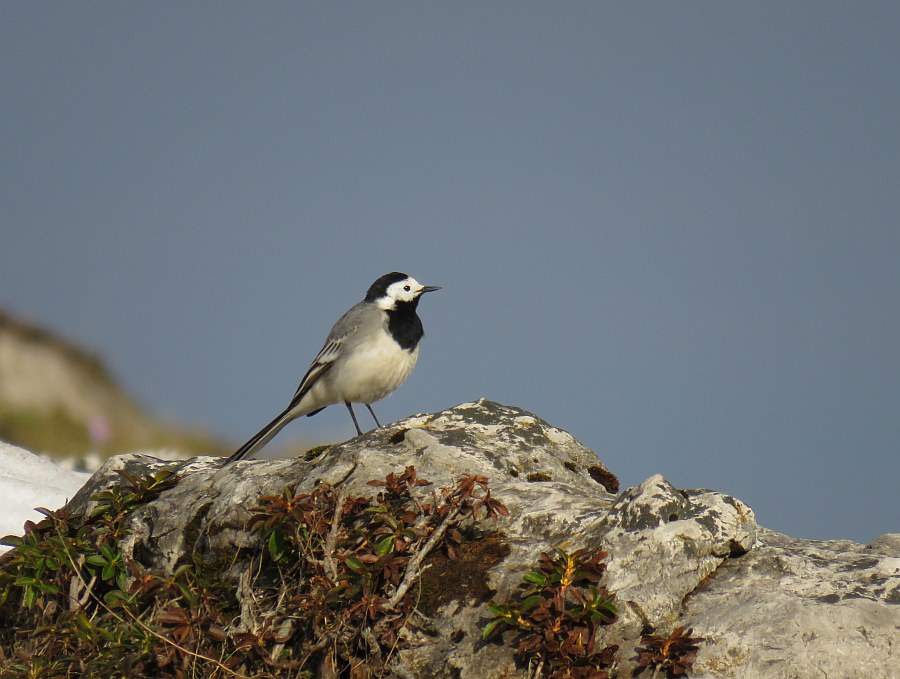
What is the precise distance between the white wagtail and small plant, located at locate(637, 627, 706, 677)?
6.34 meters

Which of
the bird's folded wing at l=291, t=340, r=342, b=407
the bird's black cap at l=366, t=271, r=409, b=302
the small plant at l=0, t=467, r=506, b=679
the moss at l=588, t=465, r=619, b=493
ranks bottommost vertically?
the small plant at l=0, t=467, r=506, b=679

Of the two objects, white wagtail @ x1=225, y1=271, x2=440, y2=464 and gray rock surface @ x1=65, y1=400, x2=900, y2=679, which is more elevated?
white wagtail @ x1=225, y1=271, x2=440, y2=464

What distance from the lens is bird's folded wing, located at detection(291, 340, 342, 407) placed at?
11375 millimetres

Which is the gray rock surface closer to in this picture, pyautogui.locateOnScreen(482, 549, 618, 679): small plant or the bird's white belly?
pyautogui.locateOnScreen(482, 549, 618, 679): small plant

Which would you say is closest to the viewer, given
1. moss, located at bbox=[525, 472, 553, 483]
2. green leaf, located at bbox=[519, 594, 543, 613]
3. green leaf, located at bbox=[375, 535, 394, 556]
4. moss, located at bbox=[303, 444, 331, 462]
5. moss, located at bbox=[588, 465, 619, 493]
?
green leaf, located at bbox=[519, 594, 543, 613]

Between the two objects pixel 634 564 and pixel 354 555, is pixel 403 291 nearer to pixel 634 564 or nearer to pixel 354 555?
pixel 354 555

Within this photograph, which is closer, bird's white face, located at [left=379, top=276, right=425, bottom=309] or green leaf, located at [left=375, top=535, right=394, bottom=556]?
green leaf, located at [left=375, top=535, right=394, bottom=556]

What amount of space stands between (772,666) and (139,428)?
1826 cm

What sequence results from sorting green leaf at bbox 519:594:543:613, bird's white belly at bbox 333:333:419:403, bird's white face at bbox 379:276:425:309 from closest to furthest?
green leaf at bbox 519:594:543:613 → bird's white belly at bbox 333:333:419:403 → bird's white face at bbox 379:276:425:309

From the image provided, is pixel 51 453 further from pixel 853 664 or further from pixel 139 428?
pixel 853 664

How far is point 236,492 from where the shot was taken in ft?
22.5

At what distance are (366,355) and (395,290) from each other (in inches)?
46.8

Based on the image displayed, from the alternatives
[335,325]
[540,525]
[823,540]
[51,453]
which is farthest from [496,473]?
[51,453]

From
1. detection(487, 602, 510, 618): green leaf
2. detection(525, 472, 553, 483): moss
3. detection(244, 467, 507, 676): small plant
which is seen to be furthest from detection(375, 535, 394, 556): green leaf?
detection(525, 472, 553, 483): moss
